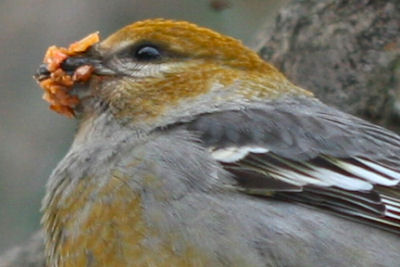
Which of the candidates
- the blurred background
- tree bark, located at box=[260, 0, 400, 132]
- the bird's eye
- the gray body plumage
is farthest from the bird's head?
the blurred background

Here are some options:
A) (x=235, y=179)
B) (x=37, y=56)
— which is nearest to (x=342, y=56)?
(x=235, y=179)

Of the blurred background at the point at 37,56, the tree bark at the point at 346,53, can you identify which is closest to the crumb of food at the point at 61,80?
the tree bark at the point at 346,53

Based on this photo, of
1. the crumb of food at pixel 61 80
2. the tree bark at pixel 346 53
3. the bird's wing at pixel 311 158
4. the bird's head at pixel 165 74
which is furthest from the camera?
the tree bark at pixel 346 53

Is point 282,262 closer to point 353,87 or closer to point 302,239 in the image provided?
point 302,239

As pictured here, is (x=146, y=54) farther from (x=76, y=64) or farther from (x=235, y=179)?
(x=235, y=179)

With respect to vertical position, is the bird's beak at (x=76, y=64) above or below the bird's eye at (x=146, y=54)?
below

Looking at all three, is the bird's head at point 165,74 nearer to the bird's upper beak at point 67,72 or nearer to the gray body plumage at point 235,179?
the bird's upper beak at point 67,72

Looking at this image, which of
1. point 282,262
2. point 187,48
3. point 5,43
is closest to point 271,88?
point 187,48

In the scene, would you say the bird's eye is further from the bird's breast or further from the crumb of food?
the bird's breast
